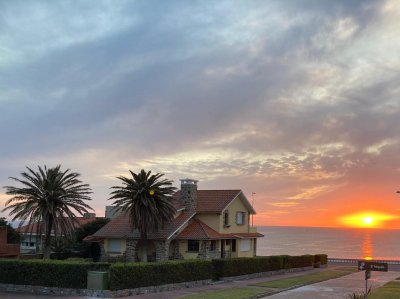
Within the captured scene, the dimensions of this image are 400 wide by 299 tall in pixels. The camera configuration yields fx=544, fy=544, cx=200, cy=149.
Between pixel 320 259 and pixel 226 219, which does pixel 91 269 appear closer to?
pixel 226 219

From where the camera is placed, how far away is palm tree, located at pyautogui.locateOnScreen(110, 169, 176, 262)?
49.2 m

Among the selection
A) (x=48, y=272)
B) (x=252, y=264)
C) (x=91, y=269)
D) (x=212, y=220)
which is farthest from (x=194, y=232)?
(x=48, y=272)

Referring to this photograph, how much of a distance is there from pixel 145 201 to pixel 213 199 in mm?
11579

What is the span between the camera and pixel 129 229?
178 feet

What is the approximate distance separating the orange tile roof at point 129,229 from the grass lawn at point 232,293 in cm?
1381

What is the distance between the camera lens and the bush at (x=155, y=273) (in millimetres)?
33938

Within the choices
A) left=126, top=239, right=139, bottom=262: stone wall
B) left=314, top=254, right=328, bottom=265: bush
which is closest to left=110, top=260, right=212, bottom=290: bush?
left=126, top=239, right=139, bottom=262: stone wall

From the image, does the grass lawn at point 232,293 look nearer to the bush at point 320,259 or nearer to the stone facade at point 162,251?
the stone facade at point 162,251

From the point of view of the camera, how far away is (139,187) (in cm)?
4966

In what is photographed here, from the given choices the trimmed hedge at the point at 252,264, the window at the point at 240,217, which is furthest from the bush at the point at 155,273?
the window at the point at 240,217

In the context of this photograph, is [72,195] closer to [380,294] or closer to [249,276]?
[249,276]

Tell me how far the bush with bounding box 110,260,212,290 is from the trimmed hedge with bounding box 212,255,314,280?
1642 millimetres

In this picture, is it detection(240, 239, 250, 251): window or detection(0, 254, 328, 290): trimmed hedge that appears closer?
detection(0, 254, 328, 290): trimmed hedge

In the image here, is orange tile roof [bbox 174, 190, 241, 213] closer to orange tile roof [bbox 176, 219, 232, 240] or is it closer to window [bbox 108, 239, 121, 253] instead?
orange tile roof [bbox 176, 219, 232, 240]
